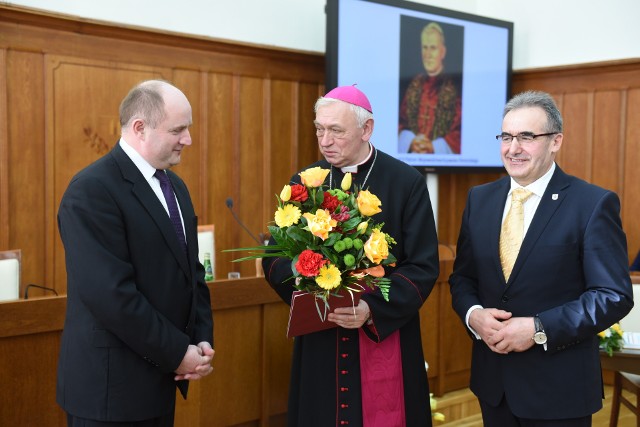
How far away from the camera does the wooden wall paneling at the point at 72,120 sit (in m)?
4.78

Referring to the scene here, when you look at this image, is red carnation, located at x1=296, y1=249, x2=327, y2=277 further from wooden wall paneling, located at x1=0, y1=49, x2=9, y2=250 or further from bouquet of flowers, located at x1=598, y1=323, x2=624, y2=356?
wooden wall paneling, located at x1=0, y1=49, x2=9, y2=250

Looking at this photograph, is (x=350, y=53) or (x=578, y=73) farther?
(x=578, y=73)

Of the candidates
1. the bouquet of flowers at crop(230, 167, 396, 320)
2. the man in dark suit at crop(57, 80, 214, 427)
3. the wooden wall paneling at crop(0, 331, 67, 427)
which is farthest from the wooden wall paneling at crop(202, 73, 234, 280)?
the bouquet of flowers at crop(230, 167, 396, 320)

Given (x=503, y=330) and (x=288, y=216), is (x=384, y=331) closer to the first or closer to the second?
(x=503, y=330)

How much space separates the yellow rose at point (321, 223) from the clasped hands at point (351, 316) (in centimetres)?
38

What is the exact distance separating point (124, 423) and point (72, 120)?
3163mm

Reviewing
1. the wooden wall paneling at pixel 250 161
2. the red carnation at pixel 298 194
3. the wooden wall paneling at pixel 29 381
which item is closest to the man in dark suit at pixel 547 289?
the red carnation at pixel 298 194

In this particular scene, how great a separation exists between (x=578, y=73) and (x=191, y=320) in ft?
16.5

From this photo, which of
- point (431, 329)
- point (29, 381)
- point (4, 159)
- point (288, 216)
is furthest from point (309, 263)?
point (4, 159)

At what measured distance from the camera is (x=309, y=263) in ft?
7.00

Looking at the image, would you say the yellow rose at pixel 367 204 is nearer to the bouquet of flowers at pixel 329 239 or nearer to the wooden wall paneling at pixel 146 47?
the bouquet of flowers at pixel 329 239

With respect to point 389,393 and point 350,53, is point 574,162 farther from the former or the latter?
point 389,393

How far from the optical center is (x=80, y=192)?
215cm

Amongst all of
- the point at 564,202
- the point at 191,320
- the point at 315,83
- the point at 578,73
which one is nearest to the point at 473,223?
the point at 564,202
